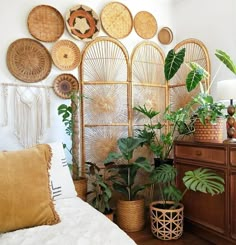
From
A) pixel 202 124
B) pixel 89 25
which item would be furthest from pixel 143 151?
pixel 89 25

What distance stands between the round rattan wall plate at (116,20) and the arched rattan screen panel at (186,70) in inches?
24.7

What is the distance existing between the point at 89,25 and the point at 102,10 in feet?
0.78

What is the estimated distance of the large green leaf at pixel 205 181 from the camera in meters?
1.98

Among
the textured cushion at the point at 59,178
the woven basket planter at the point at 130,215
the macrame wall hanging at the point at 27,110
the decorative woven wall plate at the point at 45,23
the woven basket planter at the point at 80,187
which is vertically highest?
the decorative woven wall plate at the point at 45,23

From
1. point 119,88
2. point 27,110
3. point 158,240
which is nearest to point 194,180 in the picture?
point 158,240

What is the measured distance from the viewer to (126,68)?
2.88 meters

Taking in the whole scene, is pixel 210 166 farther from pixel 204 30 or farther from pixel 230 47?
A: pixel 204 30

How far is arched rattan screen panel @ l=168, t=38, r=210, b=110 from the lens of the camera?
9.03 ft

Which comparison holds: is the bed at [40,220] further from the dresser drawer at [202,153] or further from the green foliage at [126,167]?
the dresser drawer at [202,153]

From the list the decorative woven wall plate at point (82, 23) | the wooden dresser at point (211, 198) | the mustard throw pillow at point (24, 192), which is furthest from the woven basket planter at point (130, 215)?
the decorative woven wall plate at point (82, 23)

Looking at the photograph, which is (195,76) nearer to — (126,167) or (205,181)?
(205,181)

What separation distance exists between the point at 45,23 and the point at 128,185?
1.80 metres

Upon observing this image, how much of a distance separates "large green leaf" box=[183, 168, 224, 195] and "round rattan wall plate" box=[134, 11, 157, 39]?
171 cm

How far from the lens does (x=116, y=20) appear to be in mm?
2832
